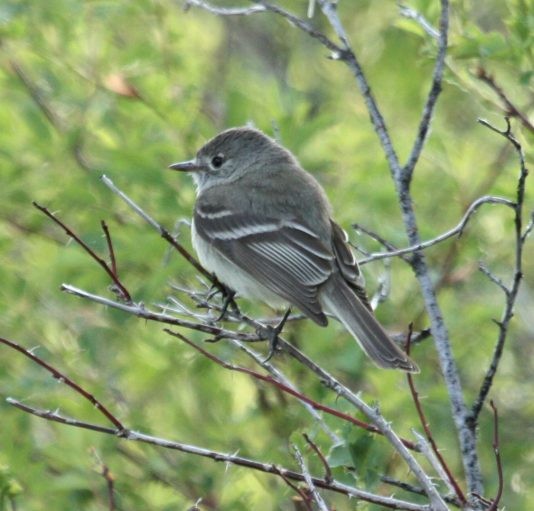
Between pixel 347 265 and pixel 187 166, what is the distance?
3.68 feet

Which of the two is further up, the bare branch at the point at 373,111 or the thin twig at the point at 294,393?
the bare branch at the point at 373,111

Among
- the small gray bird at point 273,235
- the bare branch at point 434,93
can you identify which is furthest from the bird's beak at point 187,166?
the bare branch at point 434,93

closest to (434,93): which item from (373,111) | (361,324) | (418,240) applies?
(373,111)

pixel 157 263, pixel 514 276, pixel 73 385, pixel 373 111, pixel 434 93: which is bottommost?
pixel 157 263

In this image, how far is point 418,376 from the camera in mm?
6191

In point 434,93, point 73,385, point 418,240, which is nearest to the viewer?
point 73,385

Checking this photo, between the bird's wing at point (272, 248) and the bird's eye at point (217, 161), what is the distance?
442 mm

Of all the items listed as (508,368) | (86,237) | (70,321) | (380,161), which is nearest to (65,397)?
(70,321)

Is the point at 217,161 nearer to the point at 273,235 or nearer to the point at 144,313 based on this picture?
the point at 273,235

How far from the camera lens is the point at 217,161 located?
6254mm

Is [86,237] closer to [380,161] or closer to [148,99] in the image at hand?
[148,99]

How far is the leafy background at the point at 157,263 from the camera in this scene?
602cm

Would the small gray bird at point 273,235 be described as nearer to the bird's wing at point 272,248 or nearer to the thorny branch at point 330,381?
the bird's wing at point 272,248

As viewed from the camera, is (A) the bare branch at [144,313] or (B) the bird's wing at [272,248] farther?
(B) the bird's wing at [272,248]
